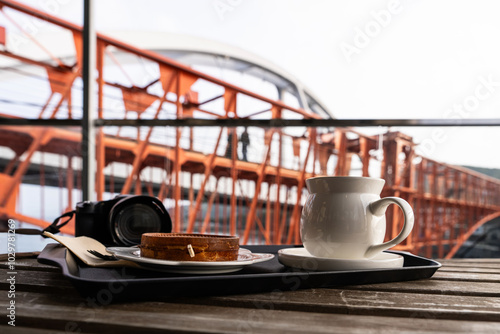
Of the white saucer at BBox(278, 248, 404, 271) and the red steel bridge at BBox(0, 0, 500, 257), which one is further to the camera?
the red steel bridge at BBox(0, 0, 500, 257)

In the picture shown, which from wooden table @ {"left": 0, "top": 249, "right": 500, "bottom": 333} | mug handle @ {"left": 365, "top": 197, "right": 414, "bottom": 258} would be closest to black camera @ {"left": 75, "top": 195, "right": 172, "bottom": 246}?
wooden table @ {"left": 0, "top": 249, "right": 500, "bottom": 333}

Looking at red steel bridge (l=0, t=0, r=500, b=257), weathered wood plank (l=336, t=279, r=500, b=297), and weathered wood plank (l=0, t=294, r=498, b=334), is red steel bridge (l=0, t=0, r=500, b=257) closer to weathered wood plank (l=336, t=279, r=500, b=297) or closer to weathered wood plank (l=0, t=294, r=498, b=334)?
weathered wood plank (l=336, t=279, r=500, b=297)

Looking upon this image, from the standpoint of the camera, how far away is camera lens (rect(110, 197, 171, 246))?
41 centimetres

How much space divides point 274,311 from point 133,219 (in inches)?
9.7

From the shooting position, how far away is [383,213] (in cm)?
31

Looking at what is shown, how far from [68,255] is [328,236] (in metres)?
0.21

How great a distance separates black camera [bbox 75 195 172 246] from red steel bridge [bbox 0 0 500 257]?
1.03m

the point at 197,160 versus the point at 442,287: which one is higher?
the point at 197,160

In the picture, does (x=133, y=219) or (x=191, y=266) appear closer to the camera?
(x=191, y=266)

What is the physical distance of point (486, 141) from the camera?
1.20 meters

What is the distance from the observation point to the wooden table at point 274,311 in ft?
0.60

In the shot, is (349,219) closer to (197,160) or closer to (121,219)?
(121,219)

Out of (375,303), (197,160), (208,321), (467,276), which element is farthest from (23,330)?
(197,160)

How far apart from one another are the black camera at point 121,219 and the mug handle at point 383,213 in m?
0.22
